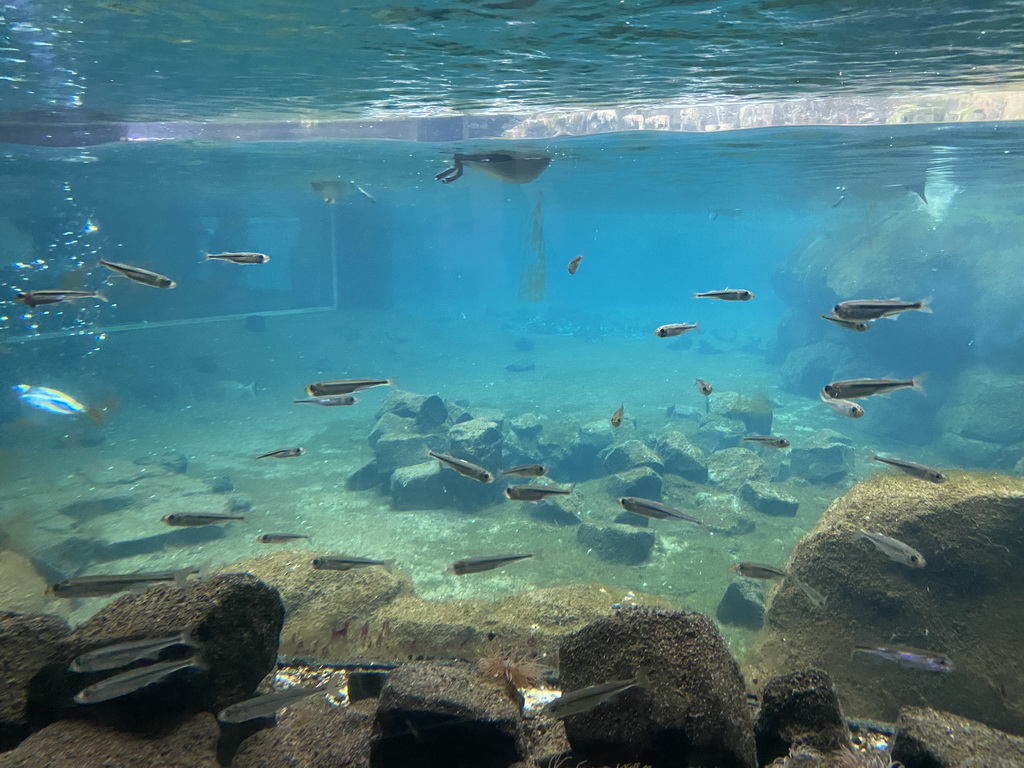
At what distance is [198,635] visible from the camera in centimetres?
344

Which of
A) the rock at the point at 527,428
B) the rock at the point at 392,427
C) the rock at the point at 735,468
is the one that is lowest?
the rock at the point at 527,428

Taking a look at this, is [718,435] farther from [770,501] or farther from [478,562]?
[478,562]

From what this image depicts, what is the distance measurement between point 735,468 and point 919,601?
11272mm

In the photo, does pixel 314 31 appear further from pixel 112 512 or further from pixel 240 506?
pixel 112 512

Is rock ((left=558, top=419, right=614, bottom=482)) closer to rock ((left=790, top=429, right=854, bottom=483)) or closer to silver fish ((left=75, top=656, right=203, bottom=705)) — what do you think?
rock ((left=790, top=429, right=854, bottom=483))

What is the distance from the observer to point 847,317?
229 inches

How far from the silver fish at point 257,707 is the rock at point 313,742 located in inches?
6.0

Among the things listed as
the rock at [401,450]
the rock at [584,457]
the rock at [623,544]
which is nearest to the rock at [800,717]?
the rock at [623,544]

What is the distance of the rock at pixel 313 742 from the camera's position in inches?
123

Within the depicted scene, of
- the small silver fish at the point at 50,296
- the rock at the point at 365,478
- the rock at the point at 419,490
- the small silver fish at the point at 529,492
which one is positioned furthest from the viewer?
the rock at the point at 365,478

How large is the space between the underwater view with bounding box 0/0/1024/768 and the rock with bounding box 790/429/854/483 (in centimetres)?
16

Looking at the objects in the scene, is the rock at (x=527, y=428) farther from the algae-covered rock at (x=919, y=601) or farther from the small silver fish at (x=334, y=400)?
the algae-covered rock at (x=919, y=601)

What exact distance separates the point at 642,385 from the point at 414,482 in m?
19.4

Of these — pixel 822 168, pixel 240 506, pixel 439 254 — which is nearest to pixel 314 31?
pixel 240 506
